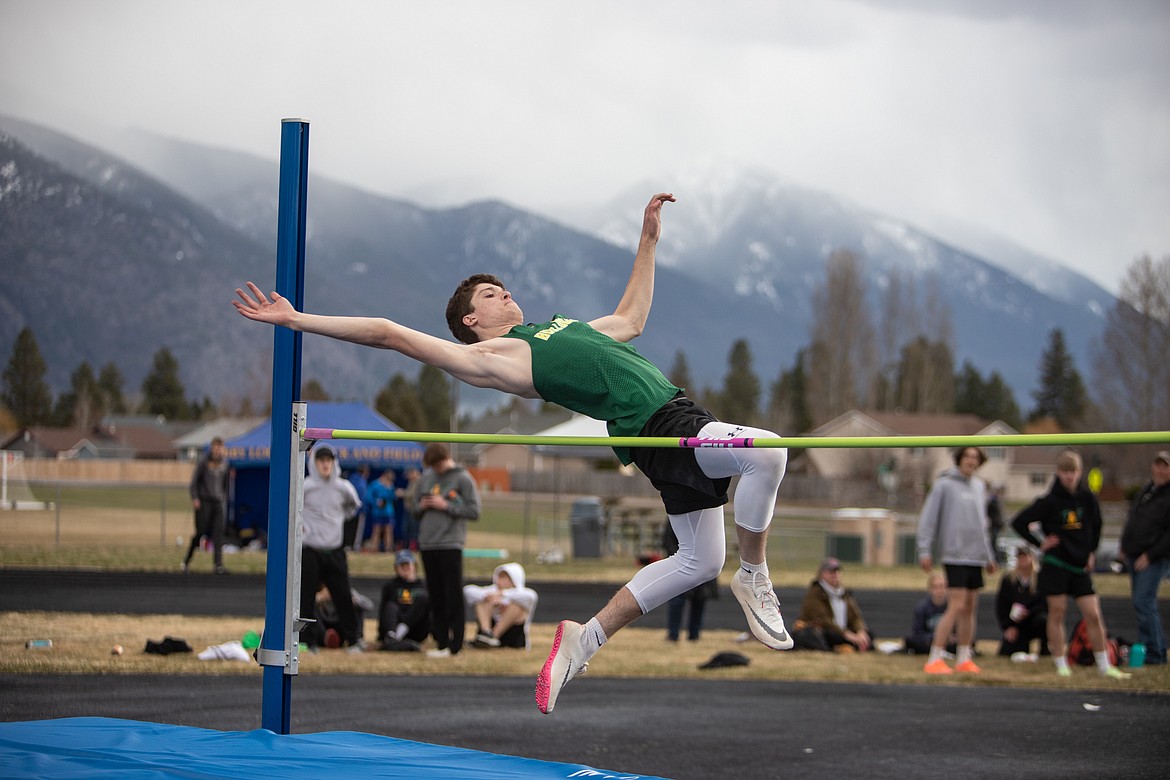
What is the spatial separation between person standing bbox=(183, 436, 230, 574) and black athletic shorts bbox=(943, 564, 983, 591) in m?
9.83

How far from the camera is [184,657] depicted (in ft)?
30.1

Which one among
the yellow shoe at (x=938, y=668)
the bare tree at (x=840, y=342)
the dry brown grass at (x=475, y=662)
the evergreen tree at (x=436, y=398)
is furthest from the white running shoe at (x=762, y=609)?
the evergreen tree at (x=436, y=398)

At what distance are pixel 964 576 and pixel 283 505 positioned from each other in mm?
5977

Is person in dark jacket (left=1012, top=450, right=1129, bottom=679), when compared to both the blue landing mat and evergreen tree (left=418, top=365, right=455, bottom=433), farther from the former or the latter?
evergreen tree (left=418, top=365, right=455, bottom=433)

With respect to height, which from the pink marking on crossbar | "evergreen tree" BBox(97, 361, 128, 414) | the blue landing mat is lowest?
the blue landing mat

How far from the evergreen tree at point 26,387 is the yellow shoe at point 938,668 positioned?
106 ft

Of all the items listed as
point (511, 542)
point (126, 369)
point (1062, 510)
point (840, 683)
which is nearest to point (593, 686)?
point (840, 683)

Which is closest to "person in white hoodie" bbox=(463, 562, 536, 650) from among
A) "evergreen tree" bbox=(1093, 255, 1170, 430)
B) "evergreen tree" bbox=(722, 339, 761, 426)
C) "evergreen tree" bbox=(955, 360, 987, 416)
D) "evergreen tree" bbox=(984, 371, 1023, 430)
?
"evergreen tree" bbox=(1093, 255, 1170, 430)

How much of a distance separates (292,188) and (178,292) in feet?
480

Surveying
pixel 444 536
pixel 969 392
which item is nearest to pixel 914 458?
pixel 969 392

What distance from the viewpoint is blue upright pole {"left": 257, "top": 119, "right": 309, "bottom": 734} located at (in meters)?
4.89

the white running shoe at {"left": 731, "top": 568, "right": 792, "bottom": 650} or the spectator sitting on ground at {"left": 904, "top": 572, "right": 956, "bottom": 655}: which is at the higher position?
the white running shoe at {"left": 731, "top": 568, "right": 792, "bottom": 650}

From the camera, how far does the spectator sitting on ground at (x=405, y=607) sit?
10.2m

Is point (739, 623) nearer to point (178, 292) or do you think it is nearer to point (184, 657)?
point (184, 657)
